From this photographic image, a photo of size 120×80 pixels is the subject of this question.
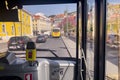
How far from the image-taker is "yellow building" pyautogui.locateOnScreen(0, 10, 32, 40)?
398 cm

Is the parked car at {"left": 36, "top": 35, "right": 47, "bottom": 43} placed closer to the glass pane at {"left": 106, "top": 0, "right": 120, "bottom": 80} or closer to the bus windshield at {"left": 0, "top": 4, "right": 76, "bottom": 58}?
the bus windshield at {"left": 0, "top": 4, "right": 76, "bottom": 58}

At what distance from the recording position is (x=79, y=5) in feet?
12.8

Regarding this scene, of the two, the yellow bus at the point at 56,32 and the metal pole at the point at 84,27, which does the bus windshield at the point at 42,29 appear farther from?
the metal pole at the point at 84,27

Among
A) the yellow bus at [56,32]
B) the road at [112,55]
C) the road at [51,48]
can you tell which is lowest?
the road at [51,48]

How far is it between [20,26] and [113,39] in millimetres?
2340

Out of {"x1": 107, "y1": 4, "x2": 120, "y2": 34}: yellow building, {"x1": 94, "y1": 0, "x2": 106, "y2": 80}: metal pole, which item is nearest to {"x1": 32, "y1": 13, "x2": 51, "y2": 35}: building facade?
{"x1": 94, "y1": 0, "x2": 106, "y2": 80}: metal pole

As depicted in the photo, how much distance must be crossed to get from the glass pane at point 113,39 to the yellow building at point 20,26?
6.57 ft

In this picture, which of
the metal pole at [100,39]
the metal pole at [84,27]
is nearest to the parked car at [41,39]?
the metal pole at [84,27]

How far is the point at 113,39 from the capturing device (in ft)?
6.48

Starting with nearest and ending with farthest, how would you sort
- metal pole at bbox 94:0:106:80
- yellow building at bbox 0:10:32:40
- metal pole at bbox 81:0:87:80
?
metal pole at bbox 94:0:106:80, metal pole at bbox 81:0:87:80, yellow building at bbox 0:10:32:40

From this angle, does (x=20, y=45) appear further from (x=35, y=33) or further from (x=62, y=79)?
(x=62, y=79)

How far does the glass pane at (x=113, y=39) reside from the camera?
185 cm

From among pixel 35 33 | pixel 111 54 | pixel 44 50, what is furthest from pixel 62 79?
pixel 111 54

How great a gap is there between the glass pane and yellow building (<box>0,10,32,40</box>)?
2002mm
